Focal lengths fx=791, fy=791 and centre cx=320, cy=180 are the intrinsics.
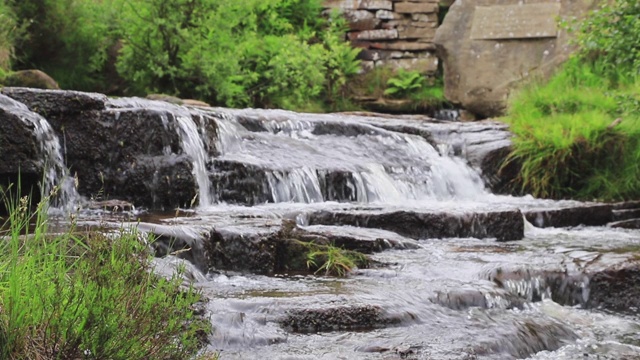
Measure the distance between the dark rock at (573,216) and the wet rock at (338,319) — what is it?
3995mm

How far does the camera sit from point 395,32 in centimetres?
1688

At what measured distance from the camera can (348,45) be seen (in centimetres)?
1659

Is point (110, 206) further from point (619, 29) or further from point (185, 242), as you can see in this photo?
point (619, 29)

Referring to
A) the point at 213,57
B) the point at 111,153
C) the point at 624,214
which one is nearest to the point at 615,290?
Answer: the point at 624,214

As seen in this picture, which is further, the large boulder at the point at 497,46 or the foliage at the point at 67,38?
the large boulder at the point at 497,46

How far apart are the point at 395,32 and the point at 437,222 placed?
10.5 m

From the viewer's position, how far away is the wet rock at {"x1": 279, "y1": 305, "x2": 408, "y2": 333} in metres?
3.99

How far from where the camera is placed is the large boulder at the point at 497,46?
44.6 feet

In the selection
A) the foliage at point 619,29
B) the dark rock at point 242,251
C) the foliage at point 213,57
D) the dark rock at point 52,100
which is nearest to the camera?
the dark rock at point 242,251

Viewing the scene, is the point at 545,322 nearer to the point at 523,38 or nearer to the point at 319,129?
the point at 319,129

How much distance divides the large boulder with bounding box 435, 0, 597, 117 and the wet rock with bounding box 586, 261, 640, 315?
8334 mm

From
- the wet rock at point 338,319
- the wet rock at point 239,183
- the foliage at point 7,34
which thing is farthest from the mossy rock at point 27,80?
the wet rock at point 338,319

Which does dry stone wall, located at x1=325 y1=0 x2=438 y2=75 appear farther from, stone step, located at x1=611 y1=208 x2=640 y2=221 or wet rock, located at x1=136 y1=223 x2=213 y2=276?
wet rock, located at x1=136 y1=223 x2=213 y2=276

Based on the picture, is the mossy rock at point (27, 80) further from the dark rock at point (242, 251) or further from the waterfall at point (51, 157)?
the dark rock at point (242, 251)
